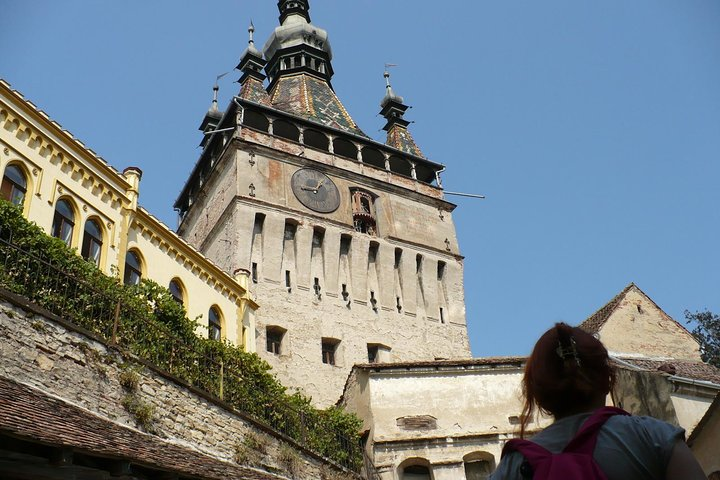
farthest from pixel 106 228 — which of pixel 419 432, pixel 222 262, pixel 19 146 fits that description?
pixel 222 262

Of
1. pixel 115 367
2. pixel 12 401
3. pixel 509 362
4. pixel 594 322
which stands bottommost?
pixel 12 401

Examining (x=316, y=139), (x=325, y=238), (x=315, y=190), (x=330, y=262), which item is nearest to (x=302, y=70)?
(x=316, y=139)

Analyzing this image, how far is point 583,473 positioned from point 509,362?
71.8 feet

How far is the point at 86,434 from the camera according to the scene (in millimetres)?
9367

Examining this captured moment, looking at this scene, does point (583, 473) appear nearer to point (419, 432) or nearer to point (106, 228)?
point (106, 228)

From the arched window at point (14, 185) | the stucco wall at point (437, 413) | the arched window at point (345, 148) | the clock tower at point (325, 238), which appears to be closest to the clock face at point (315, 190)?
the clock tower at point (325, 238)

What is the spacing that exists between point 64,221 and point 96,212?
43.5 inches

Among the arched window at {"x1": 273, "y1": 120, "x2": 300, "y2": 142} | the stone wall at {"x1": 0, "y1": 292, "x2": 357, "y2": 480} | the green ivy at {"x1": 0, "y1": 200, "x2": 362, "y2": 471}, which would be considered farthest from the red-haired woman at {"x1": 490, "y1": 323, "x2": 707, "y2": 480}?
the arched window at {"x1": 273, "y1": 120, "x2": 300, "y2": 142}

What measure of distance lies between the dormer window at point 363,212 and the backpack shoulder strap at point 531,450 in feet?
118

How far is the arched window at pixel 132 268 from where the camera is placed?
20.3 m

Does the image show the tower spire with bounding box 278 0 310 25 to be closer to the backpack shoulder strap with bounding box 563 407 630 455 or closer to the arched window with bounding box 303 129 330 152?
the arched window with bounding box 303 129 330 152

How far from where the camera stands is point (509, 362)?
77.5 ft

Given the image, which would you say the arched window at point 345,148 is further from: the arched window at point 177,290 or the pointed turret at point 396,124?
the arched window at point 177,290

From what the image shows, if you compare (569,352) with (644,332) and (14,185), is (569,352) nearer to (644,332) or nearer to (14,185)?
(14,185)
